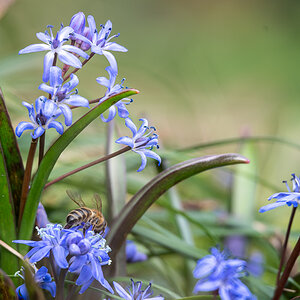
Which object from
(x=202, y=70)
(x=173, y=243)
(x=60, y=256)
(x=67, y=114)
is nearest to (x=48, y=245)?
(x=60, y=256)

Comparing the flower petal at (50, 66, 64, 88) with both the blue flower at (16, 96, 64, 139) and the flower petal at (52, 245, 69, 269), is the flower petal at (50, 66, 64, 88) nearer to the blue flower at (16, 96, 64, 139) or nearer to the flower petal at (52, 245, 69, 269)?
the blue flower at (16, 96, 64, 139)

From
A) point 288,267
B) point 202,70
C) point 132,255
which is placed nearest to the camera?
point 288,267

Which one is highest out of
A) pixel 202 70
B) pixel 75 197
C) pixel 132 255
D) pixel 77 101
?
pixel 202 70

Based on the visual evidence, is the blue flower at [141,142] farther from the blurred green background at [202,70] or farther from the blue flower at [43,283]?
the blurred green background at [202,70]

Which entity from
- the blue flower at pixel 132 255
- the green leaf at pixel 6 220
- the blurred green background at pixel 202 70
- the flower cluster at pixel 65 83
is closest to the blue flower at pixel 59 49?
the flower cluster at pixel 65 83

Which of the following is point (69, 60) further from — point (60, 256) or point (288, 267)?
point (288, 267)

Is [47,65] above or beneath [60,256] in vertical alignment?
above

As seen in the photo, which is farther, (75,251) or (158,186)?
(158,186)

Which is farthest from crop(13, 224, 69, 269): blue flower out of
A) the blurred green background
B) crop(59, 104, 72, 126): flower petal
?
the blurred green background
